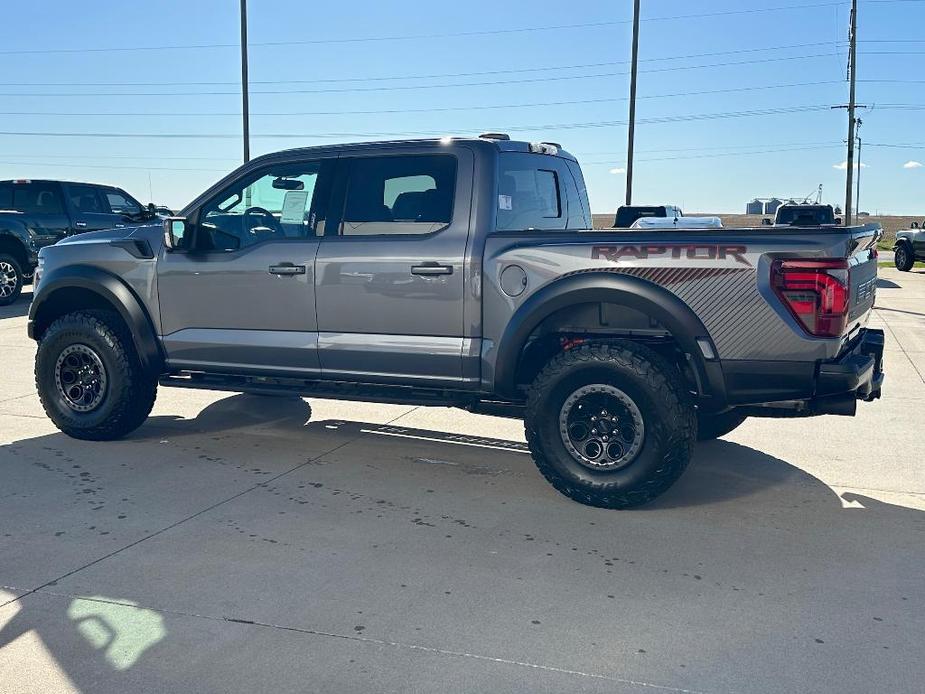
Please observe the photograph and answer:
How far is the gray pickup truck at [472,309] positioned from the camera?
189 inches

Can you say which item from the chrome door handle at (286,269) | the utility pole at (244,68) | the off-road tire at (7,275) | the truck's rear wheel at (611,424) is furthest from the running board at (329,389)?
the utility pole at (244,68)

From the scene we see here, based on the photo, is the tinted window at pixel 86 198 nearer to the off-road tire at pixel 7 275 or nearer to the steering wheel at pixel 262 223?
the off-road tire at pixel 7 275

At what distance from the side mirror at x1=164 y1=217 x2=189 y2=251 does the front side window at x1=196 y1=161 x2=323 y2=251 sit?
0.10 m

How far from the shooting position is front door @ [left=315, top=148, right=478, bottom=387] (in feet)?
17.9

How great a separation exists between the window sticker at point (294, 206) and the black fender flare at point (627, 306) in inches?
63.3

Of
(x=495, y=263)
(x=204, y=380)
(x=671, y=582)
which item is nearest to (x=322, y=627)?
(x=671, y=582)

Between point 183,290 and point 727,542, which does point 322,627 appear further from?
point 183,290

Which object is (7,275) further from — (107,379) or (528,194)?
(528,194)

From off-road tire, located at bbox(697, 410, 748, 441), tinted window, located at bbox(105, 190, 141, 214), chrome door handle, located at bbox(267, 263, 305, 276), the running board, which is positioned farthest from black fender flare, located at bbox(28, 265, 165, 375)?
tinted window, located at bbox(105, 190, 141, 214)

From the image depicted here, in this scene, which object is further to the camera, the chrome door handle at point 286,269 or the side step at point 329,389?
the chrome door handle at point 286,269

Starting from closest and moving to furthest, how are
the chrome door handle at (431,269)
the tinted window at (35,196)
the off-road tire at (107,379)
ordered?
the chrome door handle at (431,269)
the off-road tire at (107,379)
the tinted window at (35,196)

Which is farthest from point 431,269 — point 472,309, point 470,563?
point 470,563

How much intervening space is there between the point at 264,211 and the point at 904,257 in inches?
922

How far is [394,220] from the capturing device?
573cm
